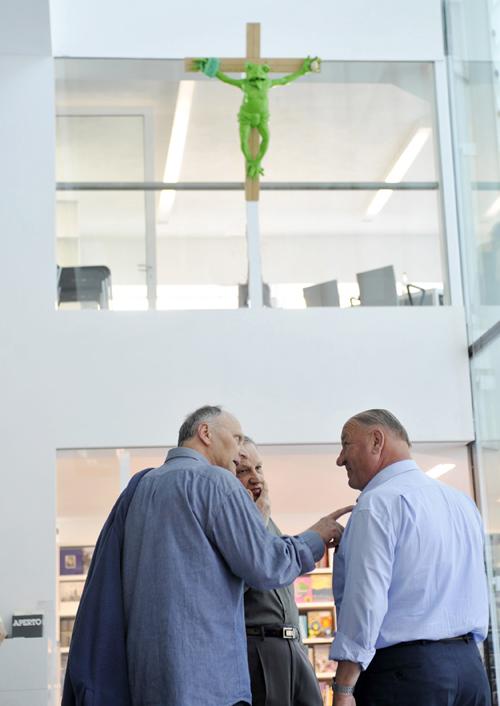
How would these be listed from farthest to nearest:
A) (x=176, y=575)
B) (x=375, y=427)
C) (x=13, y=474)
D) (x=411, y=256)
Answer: (x=411, y=256) < (x=13, y=474) < (x=375, y=427) < (x=176, y=575)

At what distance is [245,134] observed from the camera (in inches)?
260

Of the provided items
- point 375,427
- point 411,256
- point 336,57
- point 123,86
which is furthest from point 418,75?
point 375,427

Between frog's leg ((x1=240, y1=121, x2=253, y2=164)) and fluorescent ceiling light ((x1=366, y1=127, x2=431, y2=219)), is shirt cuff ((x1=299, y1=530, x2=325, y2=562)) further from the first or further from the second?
fluorescent ceiling light ((x1=366, y1=127, x2=431, y2=219))

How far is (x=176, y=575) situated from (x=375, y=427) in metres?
0.72

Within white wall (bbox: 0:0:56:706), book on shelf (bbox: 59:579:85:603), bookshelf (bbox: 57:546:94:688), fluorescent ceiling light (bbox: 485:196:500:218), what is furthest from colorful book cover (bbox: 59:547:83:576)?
fluorescent ceiling light (bbox: 485:196:500:218)

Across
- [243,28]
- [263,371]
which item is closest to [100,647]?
[263,371]

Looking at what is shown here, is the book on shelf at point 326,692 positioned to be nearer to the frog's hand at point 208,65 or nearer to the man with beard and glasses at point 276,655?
the frog's hand at point 208,65

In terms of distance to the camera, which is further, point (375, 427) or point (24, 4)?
point (24, 4)

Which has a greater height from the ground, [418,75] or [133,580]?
[418,75]

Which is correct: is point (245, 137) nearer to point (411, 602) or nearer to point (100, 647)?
point (411, 602)

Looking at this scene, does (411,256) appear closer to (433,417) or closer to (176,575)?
(433,417)

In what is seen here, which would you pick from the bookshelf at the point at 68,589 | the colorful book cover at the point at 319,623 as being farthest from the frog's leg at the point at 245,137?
the colorful book cover at the point at 319,623

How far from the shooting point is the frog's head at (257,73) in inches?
257

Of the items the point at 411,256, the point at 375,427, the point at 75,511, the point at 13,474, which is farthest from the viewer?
the point at 75,511
